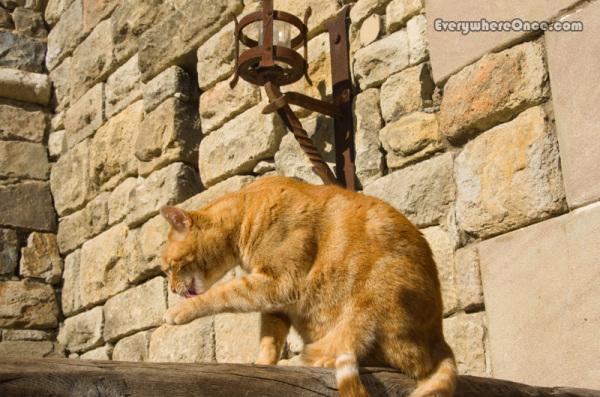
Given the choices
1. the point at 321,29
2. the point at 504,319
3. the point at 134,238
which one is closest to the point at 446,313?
the point at 504,319

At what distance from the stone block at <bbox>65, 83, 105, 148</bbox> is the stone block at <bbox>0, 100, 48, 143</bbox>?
0.85 ft

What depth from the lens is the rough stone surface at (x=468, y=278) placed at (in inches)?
128

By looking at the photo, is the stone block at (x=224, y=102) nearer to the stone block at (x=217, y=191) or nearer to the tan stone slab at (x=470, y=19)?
the stone block at (x=217, y=191)

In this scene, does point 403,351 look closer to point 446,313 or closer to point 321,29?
point 446,313

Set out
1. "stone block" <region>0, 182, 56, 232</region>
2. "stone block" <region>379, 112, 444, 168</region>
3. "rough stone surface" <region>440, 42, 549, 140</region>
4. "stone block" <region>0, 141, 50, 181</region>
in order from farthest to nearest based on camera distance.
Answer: "stone block" <region>0, 141, 50, 181</region> → "stone block" <region>0, 182, 56, 232</region> → "stone block" <region>379, 112, 444, 168</region> → "rough stone surface" <region>440, 42, 549, 140</region>

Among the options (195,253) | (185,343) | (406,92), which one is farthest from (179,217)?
(185,343)

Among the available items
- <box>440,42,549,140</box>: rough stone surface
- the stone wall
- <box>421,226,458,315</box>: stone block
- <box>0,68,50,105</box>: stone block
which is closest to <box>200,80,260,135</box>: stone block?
the stone wall

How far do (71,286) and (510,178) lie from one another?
3.54 meters

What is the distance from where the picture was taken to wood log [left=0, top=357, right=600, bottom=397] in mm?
1687

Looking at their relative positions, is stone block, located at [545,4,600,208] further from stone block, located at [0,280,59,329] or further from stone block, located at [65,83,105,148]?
stone block, located at [0,280,59,329]

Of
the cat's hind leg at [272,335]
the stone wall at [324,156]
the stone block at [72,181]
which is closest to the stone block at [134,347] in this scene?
the stone wall at [324,156]

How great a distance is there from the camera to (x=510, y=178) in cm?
317

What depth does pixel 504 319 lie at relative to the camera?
10.2 ft

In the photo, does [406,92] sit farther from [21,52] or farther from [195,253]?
[21,52]
